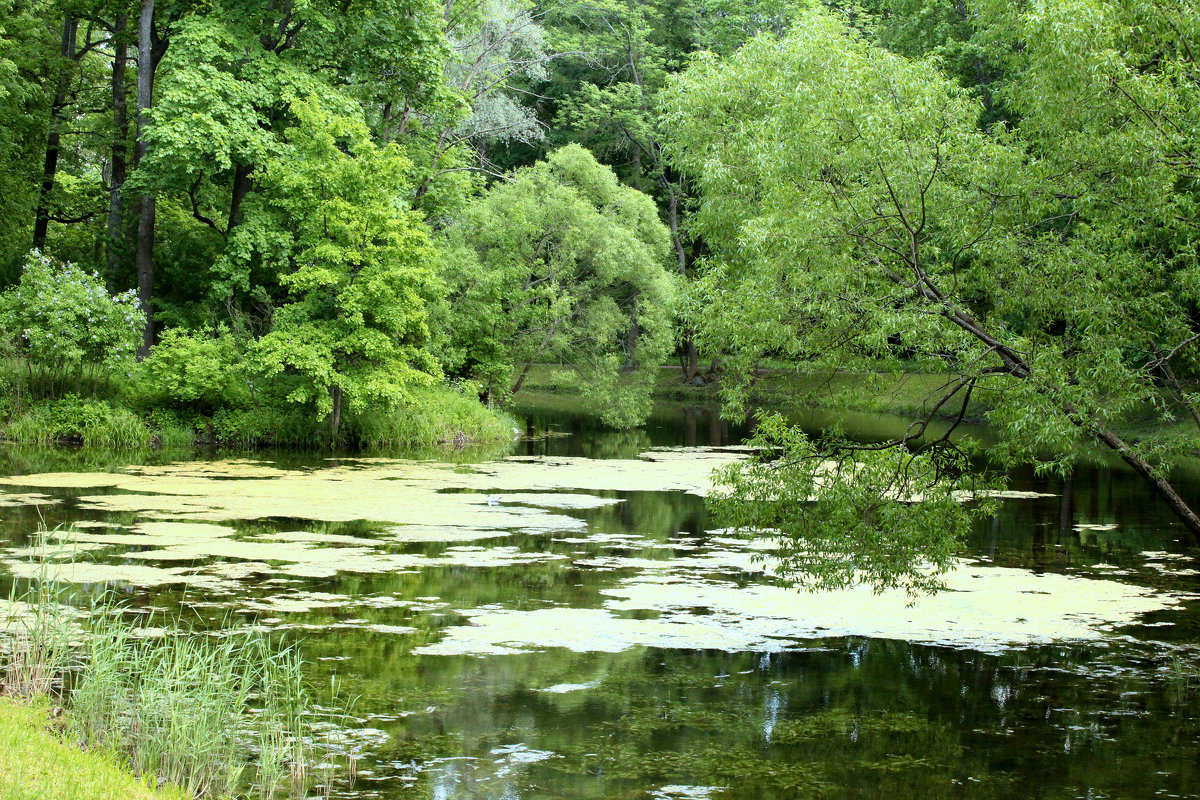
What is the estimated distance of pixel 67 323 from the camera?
20266mm

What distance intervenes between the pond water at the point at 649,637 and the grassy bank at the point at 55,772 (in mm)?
1262

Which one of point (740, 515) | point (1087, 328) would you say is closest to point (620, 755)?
point (740, 515)

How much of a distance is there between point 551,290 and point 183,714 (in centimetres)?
2340

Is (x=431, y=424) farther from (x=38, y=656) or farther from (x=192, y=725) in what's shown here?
(x=192, y=725)

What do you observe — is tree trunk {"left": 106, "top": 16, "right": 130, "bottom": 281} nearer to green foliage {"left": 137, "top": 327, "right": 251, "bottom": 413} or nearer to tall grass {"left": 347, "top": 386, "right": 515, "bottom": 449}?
green foliage {"left": 137, "top": 327, "right": 251, "bottom": 413}

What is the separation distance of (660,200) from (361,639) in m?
42.3

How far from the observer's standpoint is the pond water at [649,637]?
6.60 meters

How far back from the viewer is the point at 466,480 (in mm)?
18766

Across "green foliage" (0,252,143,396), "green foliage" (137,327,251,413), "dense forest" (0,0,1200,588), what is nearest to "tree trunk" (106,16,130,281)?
"dense forest" (0,0,1200,588)

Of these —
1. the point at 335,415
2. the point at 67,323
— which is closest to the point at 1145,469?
the point at 335,415

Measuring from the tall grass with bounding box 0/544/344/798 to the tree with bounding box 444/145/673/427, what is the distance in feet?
67.2

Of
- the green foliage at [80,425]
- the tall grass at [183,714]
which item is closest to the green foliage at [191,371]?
the green foliage at [80,425]

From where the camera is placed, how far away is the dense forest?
9.43 meters

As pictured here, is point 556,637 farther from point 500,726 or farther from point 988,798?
point 988,798
